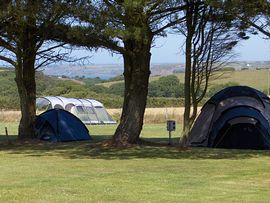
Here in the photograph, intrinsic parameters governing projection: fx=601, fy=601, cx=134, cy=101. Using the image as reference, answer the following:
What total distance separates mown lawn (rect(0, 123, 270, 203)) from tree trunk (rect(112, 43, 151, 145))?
903 millimetres

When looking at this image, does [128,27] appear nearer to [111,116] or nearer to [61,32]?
[61,32]

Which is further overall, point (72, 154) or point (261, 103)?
point (261, 103)

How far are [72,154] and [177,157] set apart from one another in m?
3.25

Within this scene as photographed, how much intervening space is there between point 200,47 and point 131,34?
605cm

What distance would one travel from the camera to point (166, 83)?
77750 millimetres

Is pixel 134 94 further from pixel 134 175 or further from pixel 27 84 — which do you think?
pixel 134 175

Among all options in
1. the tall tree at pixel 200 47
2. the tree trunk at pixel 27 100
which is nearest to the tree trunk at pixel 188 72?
the tall tree at pixel 200 47

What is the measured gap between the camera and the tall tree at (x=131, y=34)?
15.0 metres

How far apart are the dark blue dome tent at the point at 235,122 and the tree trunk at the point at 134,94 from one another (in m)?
2.63

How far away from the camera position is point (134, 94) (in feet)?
64.8

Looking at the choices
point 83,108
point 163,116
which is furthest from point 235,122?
point 83,108

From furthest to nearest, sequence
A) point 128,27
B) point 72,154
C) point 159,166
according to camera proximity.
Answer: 1. point 72,154
2. point 128,27
3. point 159,166

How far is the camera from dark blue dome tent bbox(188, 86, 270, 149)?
20844mm

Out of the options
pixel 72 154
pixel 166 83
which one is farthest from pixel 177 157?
pixel 166 83
